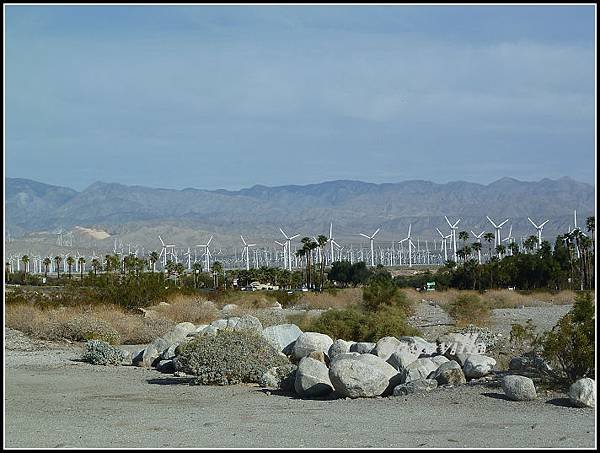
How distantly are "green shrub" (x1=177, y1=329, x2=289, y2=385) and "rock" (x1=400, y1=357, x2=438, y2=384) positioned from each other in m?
3.10

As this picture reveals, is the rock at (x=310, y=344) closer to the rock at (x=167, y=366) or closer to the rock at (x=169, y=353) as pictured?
the rock at (x=167, y=366)

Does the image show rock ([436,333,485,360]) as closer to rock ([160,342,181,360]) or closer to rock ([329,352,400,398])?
rock ([329,352,400,398])

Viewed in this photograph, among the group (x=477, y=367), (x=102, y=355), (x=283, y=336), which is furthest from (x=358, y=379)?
(x=102, y=355)

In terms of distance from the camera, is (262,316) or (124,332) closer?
(124,332)

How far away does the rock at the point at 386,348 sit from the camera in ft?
66.8

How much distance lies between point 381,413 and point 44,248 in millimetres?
188538

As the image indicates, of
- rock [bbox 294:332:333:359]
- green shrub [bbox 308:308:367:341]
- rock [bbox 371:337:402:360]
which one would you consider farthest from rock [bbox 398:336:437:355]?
green shrub [bbox 308:308:367:341]

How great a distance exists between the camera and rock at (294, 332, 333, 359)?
2180 cm

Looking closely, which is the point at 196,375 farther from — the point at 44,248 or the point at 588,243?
the point at 44,248

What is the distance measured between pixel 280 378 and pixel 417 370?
9.24 ft

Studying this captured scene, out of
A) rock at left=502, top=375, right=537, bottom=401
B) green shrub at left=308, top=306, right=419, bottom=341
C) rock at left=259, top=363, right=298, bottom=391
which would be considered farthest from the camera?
green shrub at left=308, top=306, right=419, bottom=341

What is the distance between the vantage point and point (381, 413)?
1388 centimetres

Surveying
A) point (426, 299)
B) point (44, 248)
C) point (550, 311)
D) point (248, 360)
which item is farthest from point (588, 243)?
point (44, 248)

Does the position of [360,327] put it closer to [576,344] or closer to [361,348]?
[361,348]
